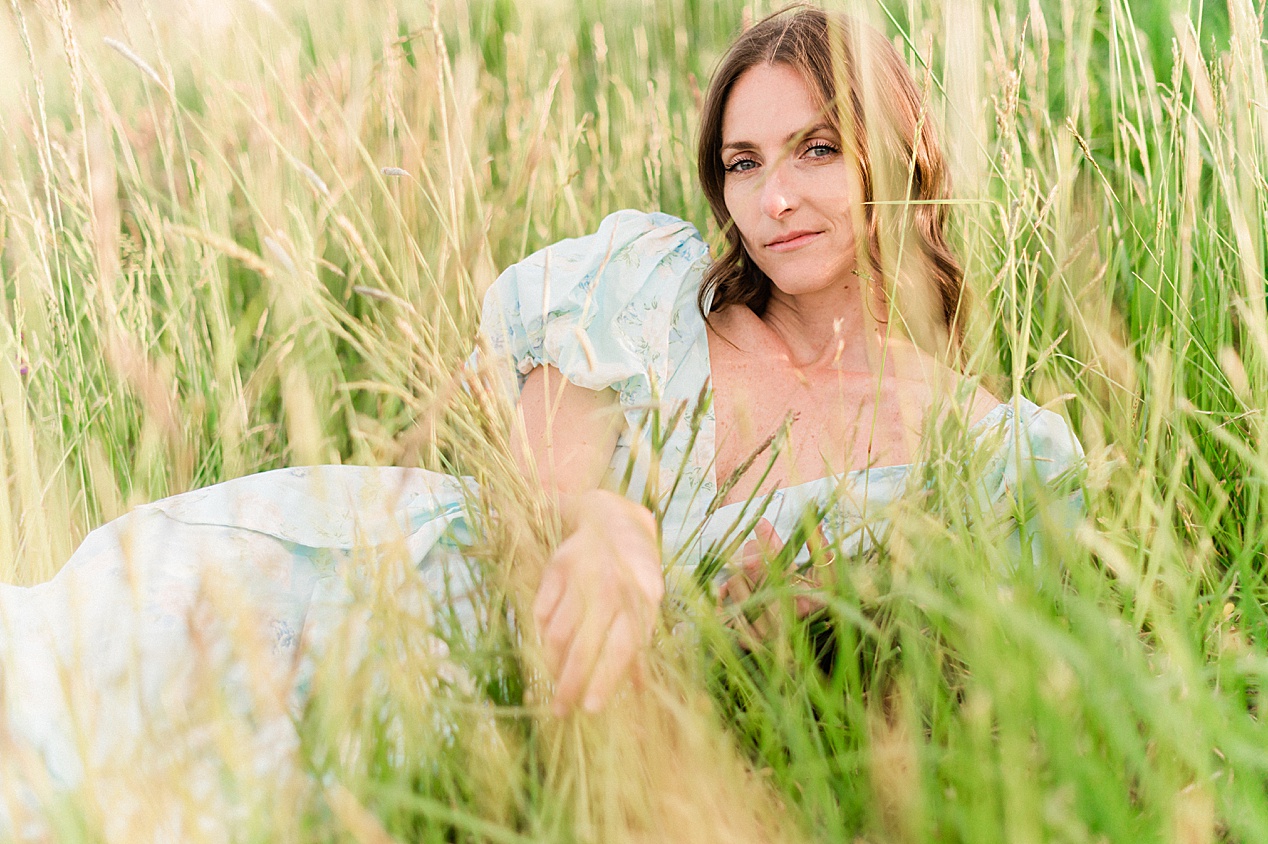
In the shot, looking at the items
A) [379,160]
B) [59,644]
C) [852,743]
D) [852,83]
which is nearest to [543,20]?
[379,160]

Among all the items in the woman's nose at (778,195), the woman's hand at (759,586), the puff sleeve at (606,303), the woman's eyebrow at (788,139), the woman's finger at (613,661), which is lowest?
the woman's hand at (759,586)

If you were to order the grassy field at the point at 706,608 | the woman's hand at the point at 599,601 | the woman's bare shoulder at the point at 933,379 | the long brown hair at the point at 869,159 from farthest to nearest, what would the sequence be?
the long brown hair at the point at 869,159
the woman's bare shoulder at the point at 933,379
the woman's hand at the point at 599,601
the grassy field at the point at 706,608

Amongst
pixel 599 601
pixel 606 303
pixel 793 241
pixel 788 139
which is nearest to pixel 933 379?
pixel 793 241

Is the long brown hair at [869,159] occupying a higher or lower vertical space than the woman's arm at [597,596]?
higher

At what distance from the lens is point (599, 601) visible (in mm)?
807

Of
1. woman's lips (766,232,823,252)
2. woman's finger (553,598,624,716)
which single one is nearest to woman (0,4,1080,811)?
woman's lips (766,232,823,252)

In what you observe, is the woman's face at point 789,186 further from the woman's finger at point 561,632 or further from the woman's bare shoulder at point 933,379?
the woman's finger at point 561,632

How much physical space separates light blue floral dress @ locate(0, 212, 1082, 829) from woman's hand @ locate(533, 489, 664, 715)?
63mm

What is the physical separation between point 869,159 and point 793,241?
0.19m

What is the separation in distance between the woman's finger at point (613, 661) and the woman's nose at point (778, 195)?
84 centimetres

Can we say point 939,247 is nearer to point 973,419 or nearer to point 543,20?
point 973,419

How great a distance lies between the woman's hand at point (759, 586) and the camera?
927mm

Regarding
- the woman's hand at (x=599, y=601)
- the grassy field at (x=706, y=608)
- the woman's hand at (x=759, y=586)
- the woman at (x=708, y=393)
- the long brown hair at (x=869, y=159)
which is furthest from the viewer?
the long brown hair at (x=869, y=159)

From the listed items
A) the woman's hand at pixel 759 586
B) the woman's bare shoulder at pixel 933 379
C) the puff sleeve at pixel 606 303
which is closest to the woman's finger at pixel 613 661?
the woman's hand at pixel 759 586
